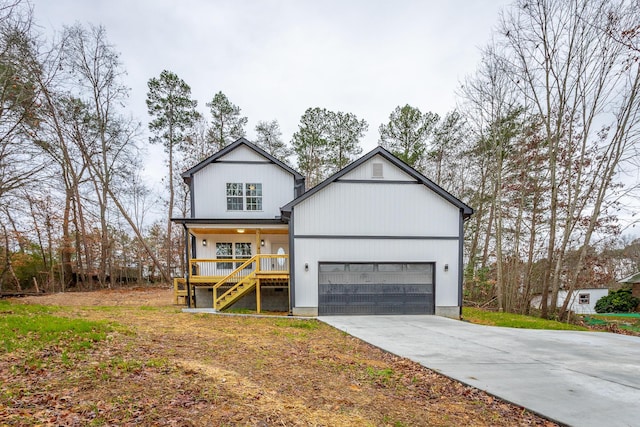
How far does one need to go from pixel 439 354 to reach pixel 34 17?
1311 cm

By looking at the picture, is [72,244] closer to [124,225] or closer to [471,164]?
[124,225]

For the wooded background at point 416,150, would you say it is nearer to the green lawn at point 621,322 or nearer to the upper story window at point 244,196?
the green lawn at point 621,322

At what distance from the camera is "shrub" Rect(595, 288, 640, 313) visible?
830 inches

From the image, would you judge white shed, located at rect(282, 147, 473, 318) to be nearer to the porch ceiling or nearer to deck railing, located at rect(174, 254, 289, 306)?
deck railing, located at rect(174, 254, 289, 306)

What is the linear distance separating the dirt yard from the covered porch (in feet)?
16.9

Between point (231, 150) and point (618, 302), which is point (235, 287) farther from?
point (618, 302)

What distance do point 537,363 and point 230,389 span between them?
18.2 ft

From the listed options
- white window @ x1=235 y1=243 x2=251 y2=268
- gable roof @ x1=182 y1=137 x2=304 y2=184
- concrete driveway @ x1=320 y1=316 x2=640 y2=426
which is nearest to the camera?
concrete driveway @ x1=320 y1=316 x2=640 y2=426

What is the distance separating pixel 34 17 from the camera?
7836 mm

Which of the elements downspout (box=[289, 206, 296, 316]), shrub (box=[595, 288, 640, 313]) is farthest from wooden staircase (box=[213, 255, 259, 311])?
shrub (box=[595, 288, 640, 313])

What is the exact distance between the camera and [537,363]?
5504 millimetres

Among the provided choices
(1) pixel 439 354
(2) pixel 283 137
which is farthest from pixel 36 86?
(2) pixel 283 137

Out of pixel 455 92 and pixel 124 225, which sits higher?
pixel 455 92

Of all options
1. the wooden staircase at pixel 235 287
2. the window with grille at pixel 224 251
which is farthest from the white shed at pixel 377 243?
the window with grille at pixel 224 251
